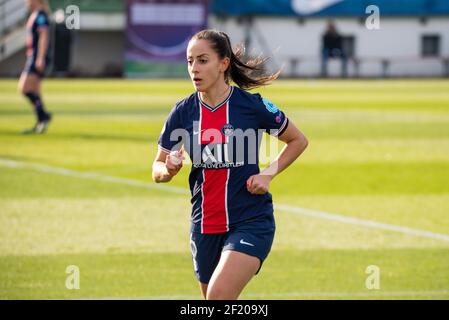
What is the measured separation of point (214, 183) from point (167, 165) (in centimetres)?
50

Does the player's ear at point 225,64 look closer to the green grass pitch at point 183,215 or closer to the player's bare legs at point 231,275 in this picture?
the player's bare legs at point 231,275

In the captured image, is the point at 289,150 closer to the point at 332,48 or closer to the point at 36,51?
the point at 36,51

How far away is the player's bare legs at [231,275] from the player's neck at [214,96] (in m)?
0.92

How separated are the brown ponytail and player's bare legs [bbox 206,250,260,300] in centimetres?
115

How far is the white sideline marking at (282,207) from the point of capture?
11523 millimetres

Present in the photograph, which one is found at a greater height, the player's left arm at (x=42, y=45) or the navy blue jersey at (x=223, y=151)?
the navy blue jersey at (x=223, y=151)

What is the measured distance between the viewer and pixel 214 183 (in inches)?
265

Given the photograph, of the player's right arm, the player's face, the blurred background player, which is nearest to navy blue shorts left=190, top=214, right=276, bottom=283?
the player's right arm

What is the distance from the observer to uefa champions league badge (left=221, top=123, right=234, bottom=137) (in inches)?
265

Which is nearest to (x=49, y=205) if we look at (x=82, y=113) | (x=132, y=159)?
(x=132, y=159)

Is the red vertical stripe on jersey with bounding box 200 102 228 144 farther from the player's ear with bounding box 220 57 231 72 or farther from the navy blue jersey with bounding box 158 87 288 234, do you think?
the player's ear with bounding box 220 57 231 72

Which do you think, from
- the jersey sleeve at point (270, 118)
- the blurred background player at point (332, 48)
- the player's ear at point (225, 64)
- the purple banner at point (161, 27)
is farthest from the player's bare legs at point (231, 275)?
the blurred background player at point (332, 48)

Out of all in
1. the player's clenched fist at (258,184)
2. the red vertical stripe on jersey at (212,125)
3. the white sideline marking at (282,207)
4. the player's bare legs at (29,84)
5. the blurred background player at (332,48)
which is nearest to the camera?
the player's clenched fist at (258,184)
